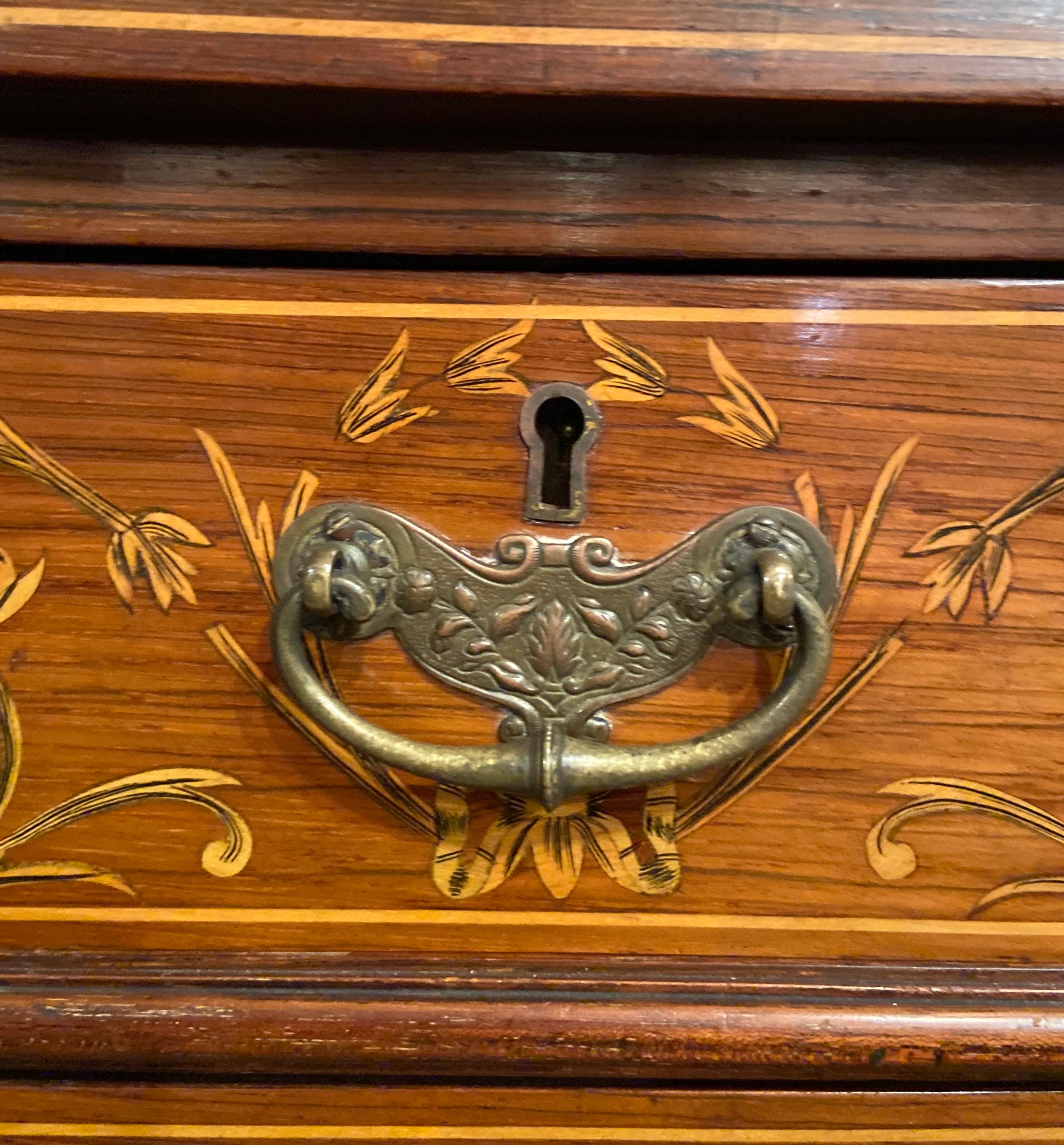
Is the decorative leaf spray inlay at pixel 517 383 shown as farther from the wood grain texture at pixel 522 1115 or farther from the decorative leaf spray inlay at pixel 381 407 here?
the wood grain texture at pixel 522 1115

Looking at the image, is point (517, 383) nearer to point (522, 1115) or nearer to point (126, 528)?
point (126, 528)

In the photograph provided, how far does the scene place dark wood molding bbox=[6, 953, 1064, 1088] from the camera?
0.87 feet

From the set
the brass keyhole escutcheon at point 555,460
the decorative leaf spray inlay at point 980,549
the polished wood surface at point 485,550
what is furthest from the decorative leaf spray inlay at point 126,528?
the decorative leaf spray inlay at point 980,549

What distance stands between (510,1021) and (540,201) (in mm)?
275

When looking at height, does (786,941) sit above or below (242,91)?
below

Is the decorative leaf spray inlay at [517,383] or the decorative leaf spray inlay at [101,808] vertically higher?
the decorative leaf spray inlay at [517,383]

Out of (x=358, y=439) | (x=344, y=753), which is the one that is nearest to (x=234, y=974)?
(x=344, y=753)

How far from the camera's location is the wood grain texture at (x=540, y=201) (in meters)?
0.25

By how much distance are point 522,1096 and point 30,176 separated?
357 mm

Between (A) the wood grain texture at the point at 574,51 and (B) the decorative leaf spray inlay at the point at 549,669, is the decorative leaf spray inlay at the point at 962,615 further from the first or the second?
(A) the wood grain texture at the point at 574,51

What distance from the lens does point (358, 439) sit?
0.26 m

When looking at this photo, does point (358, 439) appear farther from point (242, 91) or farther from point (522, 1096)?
point (522, 1096)

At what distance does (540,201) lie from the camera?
25cm

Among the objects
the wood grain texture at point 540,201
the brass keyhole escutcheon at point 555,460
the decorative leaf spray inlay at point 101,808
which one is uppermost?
the wood grain texture at point 540,201
